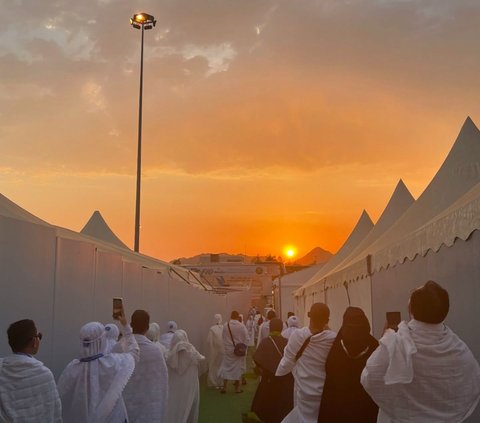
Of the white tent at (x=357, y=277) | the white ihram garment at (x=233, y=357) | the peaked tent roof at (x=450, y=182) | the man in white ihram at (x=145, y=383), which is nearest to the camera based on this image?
the man in white ihram at (x=145, y=383)

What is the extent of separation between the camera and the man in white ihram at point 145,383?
19.3ft

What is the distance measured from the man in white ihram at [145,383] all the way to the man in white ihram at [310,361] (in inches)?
60.2

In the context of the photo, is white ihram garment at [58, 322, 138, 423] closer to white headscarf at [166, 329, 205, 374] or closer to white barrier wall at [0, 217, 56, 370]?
white barrier wall at [0, 217, 56, 370]

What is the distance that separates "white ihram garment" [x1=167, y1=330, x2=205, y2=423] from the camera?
824 centimetres

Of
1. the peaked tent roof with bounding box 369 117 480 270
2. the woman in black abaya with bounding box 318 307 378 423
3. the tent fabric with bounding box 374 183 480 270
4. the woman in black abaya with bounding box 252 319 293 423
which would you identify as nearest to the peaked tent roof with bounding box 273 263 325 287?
the peaked tent roof with bounding box 369 117 480 270

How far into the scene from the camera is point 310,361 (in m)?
5.07

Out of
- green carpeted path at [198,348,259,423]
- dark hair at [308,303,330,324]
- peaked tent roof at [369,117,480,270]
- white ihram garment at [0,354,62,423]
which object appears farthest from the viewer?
green carpeted path at [198,348,259,423]

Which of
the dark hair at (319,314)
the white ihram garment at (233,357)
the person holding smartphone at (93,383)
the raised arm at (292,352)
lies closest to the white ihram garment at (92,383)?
the person holding smartphone at (93,383)

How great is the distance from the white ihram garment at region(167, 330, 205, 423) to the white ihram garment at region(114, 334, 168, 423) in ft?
7.02

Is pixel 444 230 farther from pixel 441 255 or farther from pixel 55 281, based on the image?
pixel 55 281

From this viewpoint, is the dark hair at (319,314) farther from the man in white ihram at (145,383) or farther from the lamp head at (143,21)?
the lamp head at (143,21)

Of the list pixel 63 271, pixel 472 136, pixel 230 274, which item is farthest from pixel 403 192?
pixel 230 274

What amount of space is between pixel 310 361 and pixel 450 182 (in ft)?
14.1

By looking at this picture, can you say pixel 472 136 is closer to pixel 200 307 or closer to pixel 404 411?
pixel 404 411
